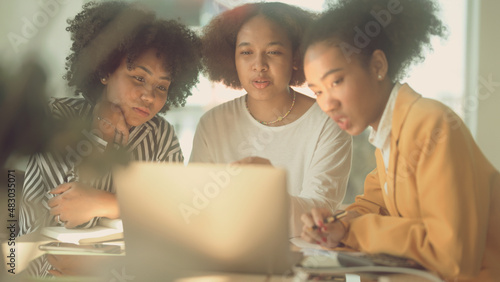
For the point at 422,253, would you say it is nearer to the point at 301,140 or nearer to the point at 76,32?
the point at 301,140

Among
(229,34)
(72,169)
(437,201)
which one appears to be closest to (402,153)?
(437,201)

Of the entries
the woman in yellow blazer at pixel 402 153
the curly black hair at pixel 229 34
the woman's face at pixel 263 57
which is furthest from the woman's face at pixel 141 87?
the woman in yellow blazer at pixel 402 153

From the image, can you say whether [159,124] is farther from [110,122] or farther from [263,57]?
[263,57]

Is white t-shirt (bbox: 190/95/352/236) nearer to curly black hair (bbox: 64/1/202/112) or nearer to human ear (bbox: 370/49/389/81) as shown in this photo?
curly black hair (bbox: 64/1/202/112)

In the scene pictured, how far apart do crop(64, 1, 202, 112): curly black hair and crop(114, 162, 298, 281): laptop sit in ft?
2.21

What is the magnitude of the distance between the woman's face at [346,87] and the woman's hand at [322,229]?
0.23 meters

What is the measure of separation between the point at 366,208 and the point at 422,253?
280 millimetres

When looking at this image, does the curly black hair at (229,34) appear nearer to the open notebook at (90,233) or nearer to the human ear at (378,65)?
the human ear at (378,65)

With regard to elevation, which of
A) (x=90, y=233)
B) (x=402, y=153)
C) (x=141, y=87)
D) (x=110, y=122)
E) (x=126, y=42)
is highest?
(x=126, y=42)

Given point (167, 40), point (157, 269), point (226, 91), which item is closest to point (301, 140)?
point (226, 91)

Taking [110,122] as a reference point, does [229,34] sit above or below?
above

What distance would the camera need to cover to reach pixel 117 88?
5.05 ft

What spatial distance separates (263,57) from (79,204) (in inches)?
27.6

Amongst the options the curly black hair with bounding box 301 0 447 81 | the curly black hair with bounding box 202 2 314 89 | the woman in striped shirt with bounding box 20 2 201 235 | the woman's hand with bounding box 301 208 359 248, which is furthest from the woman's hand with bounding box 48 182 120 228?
the curly black hair with bounding box 301 0 447 81
